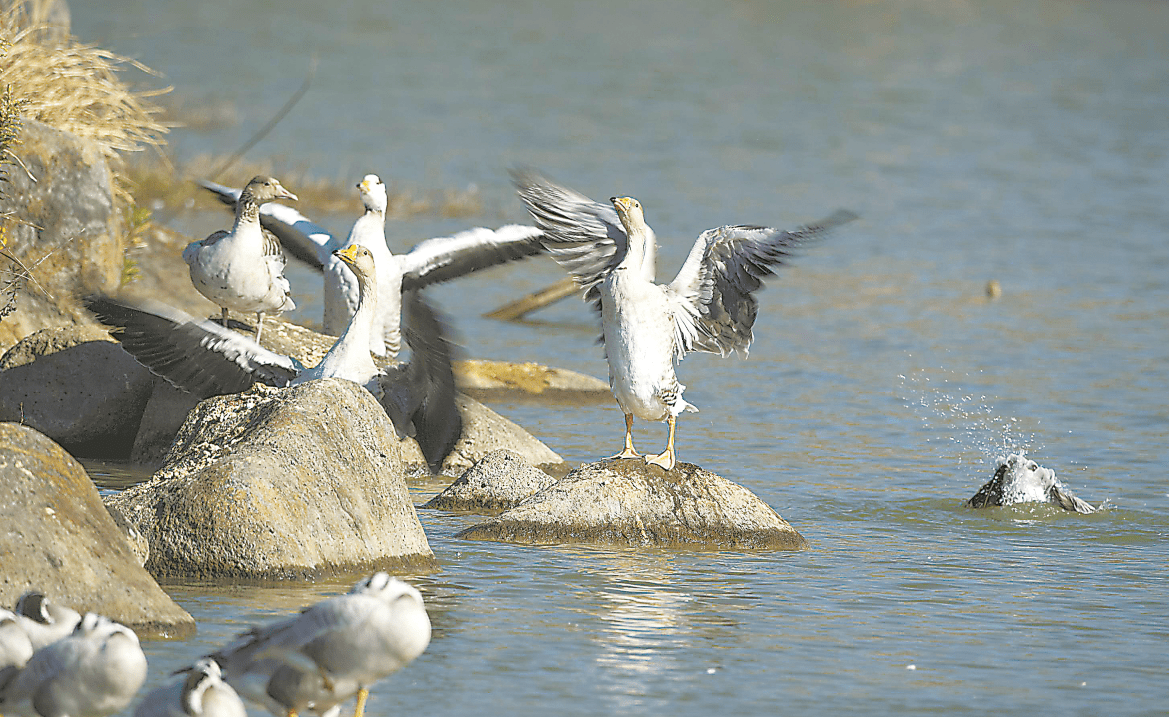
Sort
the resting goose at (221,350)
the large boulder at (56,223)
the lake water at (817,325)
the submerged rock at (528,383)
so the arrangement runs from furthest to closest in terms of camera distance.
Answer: the submerged rock at (528,383) → the large boulder at (56,223) → the resting goose at (221,350) → the lake water at (817,325)

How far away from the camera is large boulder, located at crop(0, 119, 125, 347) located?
11452 millimetres

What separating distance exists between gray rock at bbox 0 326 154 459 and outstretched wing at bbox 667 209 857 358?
3.89 metres

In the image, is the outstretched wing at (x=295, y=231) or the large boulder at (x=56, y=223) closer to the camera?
the outstretched wing at (x=295, y=231)

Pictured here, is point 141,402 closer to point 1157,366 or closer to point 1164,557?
point 1164,557

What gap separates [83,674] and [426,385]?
5.53 metres

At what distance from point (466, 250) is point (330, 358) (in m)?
2.23

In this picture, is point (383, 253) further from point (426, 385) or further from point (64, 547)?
point (64, 547)

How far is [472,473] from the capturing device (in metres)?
9.84

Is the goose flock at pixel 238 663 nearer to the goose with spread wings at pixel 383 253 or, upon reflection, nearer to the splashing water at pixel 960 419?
the goose with spread wings at pixel 383 253

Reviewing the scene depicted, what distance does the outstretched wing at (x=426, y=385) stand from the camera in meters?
10.3

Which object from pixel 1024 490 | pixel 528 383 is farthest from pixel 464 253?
pixel 1024 490

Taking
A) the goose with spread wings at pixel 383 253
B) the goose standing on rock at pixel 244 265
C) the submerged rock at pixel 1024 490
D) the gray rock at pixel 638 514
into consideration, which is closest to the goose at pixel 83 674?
the gray rock at pixel 638 514

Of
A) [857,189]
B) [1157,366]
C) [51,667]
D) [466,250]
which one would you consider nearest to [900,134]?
[857,189]

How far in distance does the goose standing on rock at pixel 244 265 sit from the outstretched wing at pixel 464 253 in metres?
0.94
